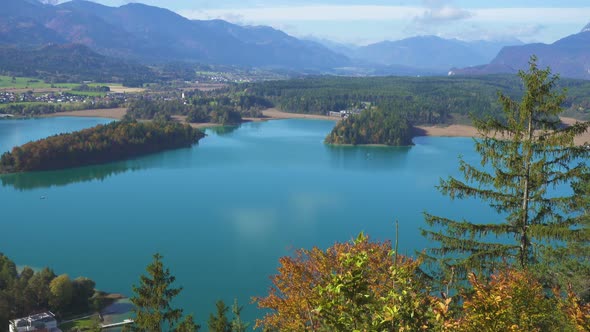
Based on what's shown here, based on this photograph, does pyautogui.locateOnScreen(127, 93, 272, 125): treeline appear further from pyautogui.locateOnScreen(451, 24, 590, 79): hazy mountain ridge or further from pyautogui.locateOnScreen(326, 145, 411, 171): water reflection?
pyautogui.locateOnScreen(451, 24, 590, 79): hazy mountain ridge

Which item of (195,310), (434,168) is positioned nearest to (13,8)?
(434,168)

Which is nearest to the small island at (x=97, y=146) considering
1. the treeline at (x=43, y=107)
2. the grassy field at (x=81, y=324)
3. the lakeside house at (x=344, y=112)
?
the grassy field at (x=81, y=324)

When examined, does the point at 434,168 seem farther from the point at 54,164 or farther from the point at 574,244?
the point at 574,244

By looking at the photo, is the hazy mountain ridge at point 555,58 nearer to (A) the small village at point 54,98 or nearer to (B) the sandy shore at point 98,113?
(A) the small village at point 54,98

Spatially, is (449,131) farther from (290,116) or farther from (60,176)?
(60,176)

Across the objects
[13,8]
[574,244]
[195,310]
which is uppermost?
[13,8]

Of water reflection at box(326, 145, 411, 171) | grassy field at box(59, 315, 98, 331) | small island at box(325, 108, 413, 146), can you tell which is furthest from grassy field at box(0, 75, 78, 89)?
grassy field at box(59, 315, 98, 331)
